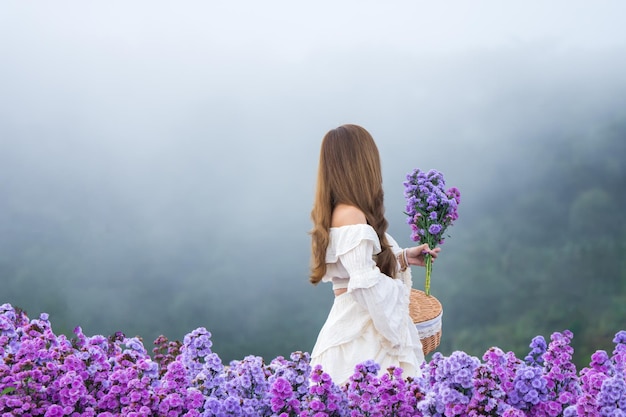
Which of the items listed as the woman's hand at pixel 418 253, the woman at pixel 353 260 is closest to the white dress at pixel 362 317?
the woman at pixel 353 260

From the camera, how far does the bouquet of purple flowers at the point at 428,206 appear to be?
3754 millimetres

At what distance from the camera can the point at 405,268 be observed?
3.44 meters

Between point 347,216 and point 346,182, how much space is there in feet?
0.49

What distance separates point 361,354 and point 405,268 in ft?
2.01

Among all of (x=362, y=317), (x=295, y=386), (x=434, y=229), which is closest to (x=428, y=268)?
(x=434, y=229)

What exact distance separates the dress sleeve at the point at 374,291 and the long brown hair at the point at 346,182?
157 millimetres

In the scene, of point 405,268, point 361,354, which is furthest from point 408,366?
point 405,268

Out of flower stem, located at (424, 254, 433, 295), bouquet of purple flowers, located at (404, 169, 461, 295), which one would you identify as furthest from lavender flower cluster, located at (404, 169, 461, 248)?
flower stem, located at (424, 254, 433, 295)

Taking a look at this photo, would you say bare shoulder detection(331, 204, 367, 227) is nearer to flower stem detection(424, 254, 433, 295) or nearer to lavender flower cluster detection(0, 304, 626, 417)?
flower stem detection(424, 254, 433, 295)

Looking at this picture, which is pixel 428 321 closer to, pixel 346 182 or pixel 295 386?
pixel 346 182

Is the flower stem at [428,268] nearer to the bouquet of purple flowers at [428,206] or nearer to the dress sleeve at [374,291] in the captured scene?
the bouquet of purple flowers at [428,206]

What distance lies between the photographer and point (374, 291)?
113 inches

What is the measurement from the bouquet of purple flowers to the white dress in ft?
2.44

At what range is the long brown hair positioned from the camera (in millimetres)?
3016
